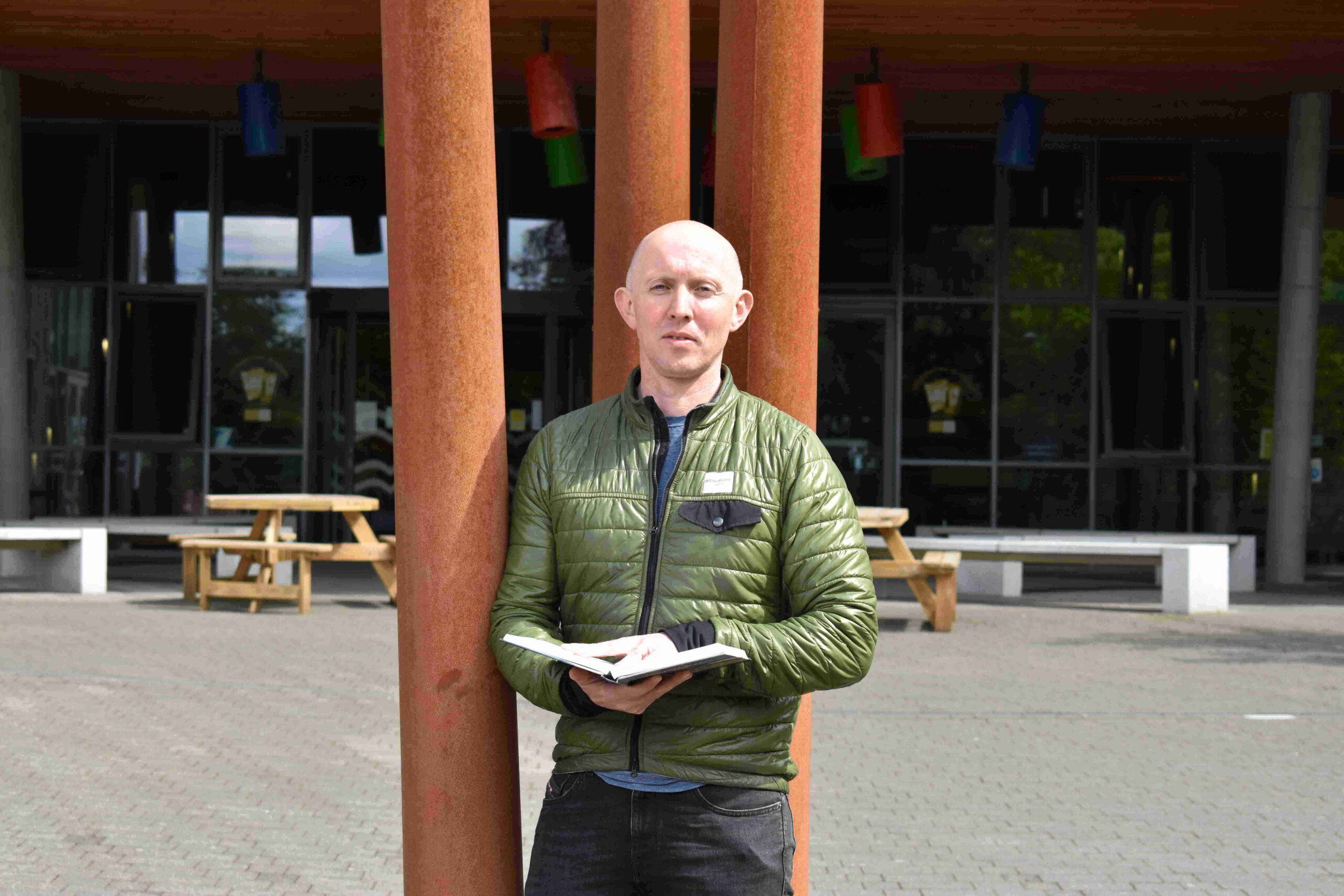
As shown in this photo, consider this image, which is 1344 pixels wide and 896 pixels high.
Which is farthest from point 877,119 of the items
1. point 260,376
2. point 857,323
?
point 260,376

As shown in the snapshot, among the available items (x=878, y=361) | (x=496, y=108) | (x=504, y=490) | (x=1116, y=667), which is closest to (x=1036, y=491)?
(x=878, y=361)

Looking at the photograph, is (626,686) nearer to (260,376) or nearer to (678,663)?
(678,663)

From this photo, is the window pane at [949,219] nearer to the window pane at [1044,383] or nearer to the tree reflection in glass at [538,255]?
the window pane at [1044,383]

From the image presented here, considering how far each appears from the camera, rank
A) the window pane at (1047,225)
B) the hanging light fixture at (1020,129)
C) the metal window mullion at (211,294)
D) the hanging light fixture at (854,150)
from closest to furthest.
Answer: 1. the hanging light fixture at (1020,129)
2. the hanging light fixture at (854,150)
3. the metal window mullion at (211,294)
4. the window pane at (1047,225)

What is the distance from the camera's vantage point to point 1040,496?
18688 mm

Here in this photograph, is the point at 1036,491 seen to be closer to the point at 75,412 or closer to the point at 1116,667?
the point at 1116,667

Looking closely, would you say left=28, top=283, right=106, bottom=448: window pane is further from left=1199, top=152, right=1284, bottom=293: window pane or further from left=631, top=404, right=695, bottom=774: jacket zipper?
left=631, top=404, right=695, bottom=774: jacket zipper

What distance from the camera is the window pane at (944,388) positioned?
61.1ft

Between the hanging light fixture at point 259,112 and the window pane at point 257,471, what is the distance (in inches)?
166

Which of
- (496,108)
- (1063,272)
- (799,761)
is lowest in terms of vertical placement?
(799,761)

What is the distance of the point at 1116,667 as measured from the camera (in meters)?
10.0

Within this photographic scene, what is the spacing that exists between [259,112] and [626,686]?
14.0 m

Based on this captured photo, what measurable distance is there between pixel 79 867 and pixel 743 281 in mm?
3240

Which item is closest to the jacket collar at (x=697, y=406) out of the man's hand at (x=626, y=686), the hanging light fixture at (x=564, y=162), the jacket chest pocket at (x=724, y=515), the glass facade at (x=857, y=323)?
the jacket chest pocket at (x=724, y=515)
